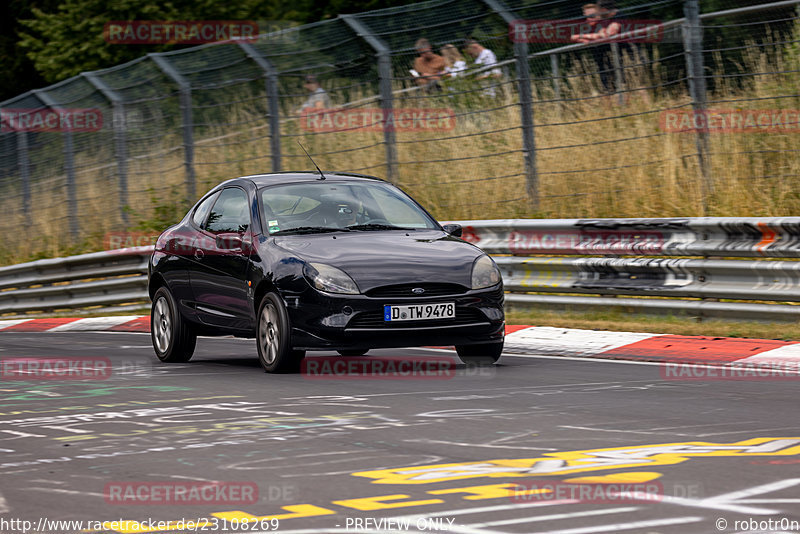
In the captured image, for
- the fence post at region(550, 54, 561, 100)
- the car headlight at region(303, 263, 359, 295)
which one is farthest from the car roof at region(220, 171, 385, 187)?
the fence post at region(550, 54, 561, 100)

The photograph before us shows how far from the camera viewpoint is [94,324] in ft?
59.3

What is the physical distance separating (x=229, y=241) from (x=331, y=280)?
157 cm

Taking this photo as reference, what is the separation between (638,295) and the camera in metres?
13.0

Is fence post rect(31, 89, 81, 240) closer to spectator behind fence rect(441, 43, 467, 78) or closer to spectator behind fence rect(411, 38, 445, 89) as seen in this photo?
spectator behind fence rect(411, 38, 445, 89)

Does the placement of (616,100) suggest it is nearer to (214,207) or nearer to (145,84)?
(214,207)

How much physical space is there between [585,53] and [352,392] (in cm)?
794

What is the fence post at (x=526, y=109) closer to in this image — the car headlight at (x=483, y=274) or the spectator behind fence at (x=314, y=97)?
the spectator behind fence at (x=314, y=97)

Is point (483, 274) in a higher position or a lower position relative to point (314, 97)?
lower

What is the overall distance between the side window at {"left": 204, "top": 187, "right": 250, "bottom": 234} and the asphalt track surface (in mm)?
1459

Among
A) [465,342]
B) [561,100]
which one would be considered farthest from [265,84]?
[465,342]

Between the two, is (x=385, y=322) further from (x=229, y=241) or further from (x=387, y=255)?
(x=229, y=241)

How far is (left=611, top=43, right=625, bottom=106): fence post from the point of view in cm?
1554

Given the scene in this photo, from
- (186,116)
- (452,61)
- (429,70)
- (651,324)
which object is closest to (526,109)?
(452,61)

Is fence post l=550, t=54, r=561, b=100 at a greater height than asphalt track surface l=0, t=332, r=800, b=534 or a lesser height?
greater
